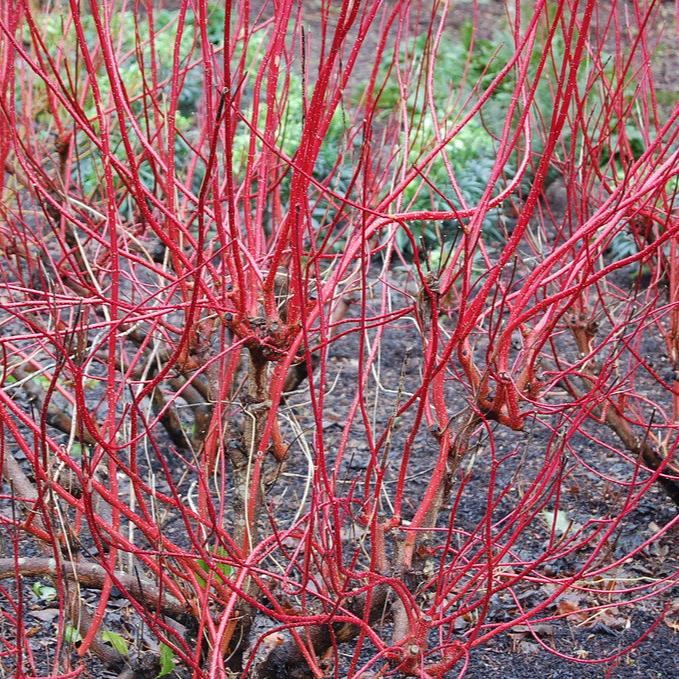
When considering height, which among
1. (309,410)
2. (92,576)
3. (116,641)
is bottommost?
(309,410)

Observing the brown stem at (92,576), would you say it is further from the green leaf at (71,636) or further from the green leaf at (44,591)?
the green leaf at (44,591)

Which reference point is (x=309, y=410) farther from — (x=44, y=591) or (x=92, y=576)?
(x=92, y=576)

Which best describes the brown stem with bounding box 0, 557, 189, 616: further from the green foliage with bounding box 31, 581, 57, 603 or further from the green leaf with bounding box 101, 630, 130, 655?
the green foliage with bounding box 31, 581, 57, 603

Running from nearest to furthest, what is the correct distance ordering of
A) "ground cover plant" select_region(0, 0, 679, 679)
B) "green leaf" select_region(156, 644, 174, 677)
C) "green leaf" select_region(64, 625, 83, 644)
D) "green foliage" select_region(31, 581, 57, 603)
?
1. "ground cover plant" select_region(0, 0, 679, 679)
2. "green leaf" select_region(64, 625, 83, 644)
3. "green leaf" select_region(156, 644, 174, 677)
4. "green foliage" select_region(31, 581, 57, 603)

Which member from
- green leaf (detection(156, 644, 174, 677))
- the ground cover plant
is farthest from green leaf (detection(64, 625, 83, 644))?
green leaf (detection(156, 644, 174, 677))

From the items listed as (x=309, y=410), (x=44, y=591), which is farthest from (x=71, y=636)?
(x=309, y=410)

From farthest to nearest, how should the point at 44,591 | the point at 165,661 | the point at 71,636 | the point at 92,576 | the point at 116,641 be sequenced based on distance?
the point at 44,591
the point at 116,641
the point at 165,661
the point at 92,576
the point at 71,636

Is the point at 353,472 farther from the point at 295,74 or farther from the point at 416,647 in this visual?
the point at 295,74

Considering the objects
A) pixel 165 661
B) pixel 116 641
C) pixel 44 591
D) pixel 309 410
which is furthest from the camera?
pixel 309 410

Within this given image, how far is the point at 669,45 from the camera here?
9.98m

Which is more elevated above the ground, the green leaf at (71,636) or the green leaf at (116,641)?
the green leaf at (71,636)

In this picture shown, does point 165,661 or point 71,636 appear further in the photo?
point 165,661

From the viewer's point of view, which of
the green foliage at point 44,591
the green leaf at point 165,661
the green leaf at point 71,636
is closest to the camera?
the green leaf at point 71,636

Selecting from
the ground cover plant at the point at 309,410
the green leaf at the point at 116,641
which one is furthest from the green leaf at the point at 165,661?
the green leaf at the point at 116,641
